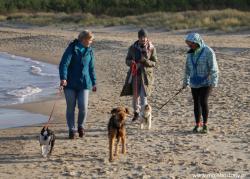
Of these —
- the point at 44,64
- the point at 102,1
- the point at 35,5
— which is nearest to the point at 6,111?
the point at 44,64

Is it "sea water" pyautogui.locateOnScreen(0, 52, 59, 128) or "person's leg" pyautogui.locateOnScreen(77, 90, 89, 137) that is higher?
"person's leg" pyautogui.locateOnScreen(77, 90, 89, 137)

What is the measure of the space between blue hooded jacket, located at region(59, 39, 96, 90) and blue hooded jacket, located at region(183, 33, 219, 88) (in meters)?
1.69

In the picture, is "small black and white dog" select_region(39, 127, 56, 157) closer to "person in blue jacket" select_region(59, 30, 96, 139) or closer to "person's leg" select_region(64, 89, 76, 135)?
"person in blue jacket" select_region(59, 30, 96, 139)

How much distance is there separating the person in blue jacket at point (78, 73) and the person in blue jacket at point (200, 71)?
5.36ft

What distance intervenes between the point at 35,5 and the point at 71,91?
196ft

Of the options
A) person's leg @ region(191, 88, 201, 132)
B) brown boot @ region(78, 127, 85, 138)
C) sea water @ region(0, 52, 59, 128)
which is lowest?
sea water @ region(0, 52, 59, 128)

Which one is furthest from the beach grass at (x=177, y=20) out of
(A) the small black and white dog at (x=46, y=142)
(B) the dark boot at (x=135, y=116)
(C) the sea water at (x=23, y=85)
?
(A) the small black and white dog at (x=46, y=142)

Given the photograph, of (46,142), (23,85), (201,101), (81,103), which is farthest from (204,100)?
(23,85)

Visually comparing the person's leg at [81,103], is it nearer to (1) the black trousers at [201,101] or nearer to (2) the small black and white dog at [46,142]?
(2) the small black and white dog at [46,142]

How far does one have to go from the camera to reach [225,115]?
11.5m

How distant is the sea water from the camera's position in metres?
→ 12.3

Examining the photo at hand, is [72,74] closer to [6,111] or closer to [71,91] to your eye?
[71,91]

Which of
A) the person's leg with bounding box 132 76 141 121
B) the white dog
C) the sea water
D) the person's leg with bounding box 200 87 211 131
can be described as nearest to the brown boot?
the white dog

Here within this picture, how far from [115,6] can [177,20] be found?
60.9 ft
